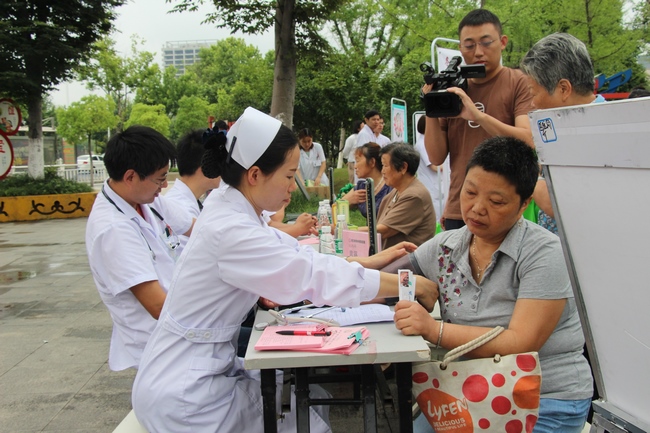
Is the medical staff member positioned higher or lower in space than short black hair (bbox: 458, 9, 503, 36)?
lower

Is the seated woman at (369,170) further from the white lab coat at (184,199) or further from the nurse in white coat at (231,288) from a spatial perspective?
the nurse in white coat at (231,288)

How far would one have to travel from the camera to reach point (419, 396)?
1.99 m

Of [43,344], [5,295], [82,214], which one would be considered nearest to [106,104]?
[82,214]

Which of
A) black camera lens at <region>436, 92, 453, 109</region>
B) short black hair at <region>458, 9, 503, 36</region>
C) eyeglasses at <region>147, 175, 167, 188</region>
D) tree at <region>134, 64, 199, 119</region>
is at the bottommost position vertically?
eyeglasses at <region>147, 175, 167, 188</region>

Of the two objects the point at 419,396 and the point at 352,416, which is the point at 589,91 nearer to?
the point at 419,396


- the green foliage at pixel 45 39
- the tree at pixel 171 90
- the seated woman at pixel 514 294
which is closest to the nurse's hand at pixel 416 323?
the seated woman at pixel 514 294

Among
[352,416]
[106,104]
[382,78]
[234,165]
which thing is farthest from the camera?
[106,104]

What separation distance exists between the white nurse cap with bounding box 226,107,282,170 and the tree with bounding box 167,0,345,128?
8.71 meters

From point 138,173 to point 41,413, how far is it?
1.92 meters

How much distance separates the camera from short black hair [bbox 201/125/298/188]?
2.17 m

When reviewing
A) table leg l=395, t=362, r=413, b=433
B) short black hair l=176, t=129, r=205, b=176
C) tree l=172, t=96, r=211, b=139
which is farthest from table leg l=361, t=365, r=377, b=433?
tree l=172, t=96, r=211, b=139

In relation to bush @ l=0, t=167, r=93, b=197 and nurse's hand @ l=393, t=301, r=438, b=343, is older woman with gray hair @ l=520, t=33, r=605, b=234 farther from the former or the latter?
bush @ l=0, t=167, r=93, b=197

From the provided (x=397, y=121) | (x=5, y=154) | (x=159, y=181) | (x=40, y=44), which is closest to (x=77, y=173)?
(x=40, y=44)

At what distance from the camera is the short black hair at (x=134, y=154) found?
2.84 metres
